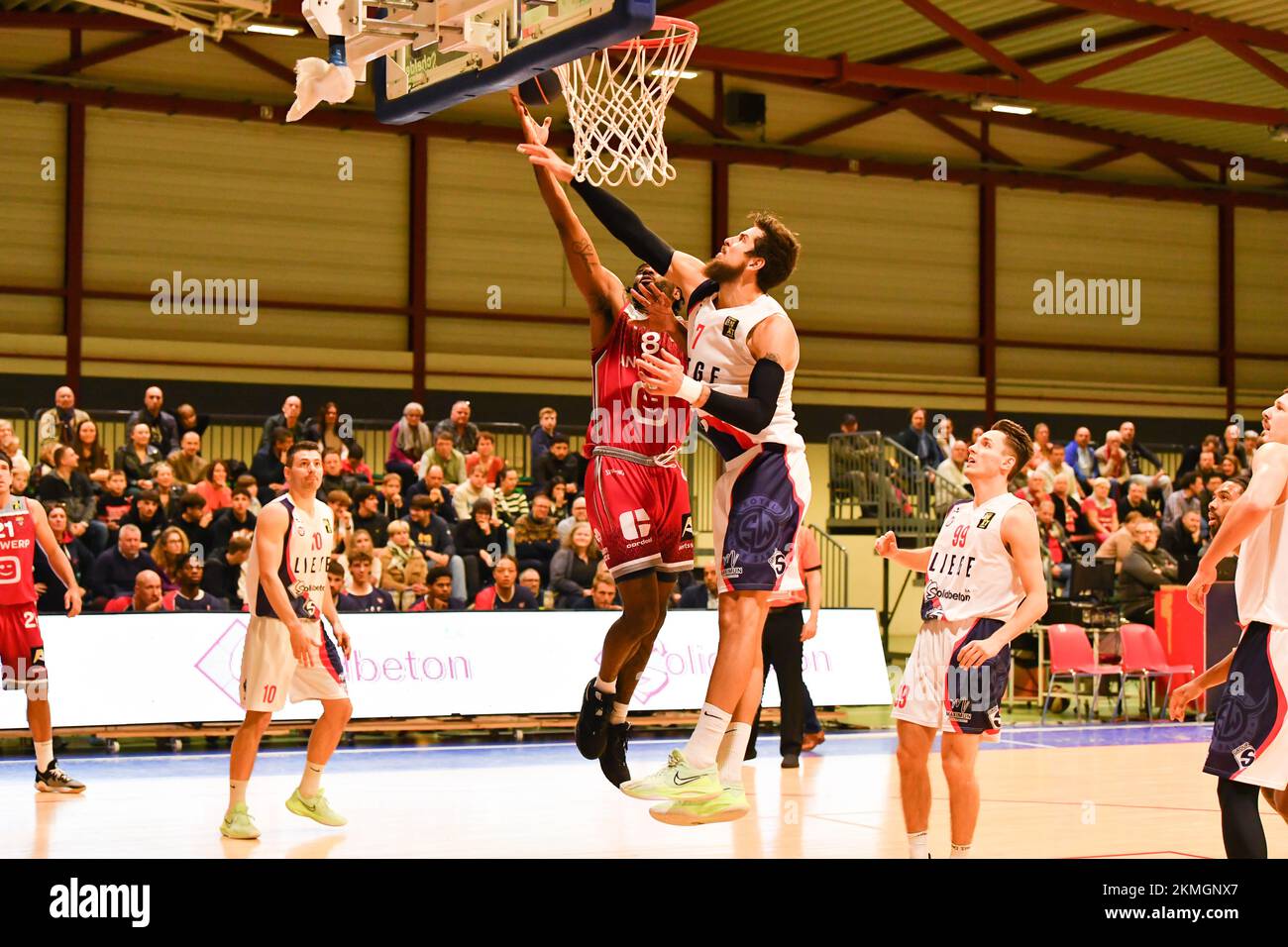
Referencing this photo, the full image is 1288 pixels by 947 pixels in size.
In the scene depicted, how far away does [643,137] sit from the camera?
22.9 ft

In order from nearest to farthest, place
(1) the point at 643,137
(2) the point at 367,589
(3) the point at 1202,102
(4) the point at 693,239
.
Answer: (1) the point at 643,137, (2) the point at 367,589, (3) the point at 1202,102, (4) the point at 693,239

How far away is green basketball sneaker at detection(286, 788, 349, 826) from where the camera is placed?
913 centimetres

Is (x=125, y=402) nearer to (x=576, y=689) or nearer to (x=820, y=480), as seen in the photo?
(x=576, y=689)

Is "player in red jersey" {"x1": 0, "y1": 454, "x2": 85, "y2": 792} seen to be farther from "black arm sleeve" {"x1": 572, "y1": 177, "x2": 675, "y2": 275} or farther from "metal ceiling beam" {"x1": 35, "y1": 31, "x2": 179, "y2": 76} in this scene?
"metal ceiling beam" {"x1": 35, "y1": 31, "x2": 179, "y2": 76}

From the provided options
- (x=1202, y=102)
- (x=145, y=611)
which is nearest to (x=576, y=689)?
(x=145, y=611)

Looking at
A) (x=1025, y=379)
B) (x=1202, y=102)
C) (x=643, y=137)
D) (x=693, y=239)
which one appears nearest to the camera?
(x=643, y=137)

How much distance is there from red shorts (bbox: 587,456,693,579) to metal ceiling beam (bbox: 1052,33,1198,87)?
15.1m

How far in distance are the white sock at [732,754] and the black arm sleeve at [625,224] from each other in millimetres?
2064

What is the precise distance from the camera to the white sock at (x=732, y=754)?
6.57 m

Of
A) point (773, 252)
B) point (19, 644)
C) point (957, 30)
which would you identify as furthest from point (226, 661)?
point (957, 30)

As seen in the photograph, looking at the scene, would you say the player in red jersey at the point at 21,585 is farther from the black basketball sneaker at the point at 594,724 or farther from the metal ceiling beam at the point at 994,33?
the metal ceiling beam at the point at 994,33

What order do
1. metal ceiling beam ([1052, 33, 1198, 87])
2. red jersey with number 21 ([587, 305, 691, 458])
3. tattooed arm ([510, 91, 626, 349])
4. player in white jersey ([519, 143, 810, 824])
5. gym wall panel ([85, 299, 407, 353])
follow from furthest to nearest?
gym wall panel ([85, 299, 407, 353]) < metal ceiling beam ([1052, 33, 1198, 87]) < red jersey with number 21 ([587, 305, 691, 458]) < tattooed arm ([510, 91, 626, 349]) < player in white jersey ([519, 143, 810, 824])

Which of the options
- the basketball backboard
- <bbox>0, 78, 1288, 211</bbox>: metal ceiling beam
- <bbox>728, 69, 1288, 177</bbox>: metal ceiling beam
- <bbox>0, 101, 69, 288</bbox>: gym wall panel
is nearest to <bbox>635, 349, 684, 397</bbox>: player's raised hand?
the basketball backboard
